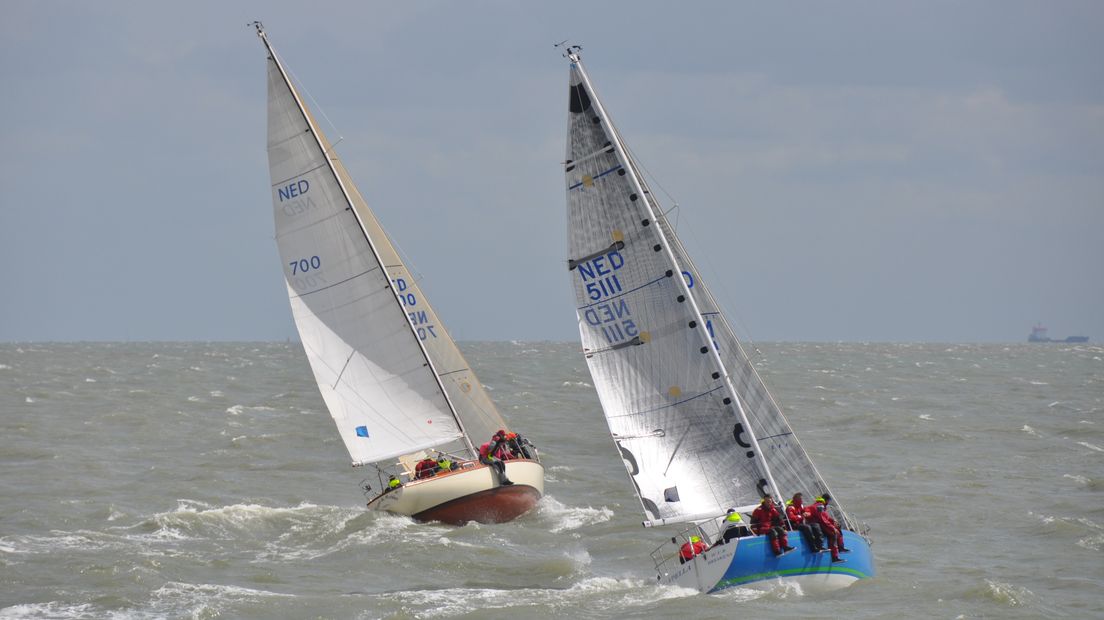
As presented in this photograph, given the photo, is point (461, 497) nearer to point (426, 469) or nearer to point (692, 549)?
point (426, 469)

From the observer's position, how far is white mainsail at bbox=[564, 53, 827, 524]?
19.8 meters

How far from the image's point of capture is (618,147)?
19.6 m

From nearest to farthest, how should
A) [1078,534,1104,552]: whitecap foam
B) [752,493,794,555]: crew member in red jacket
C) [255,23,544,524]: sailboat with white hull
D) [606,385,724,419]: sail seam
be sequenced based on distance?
[752,493,794,555]: crew member in red jacket
[606,385,724,419]: sail seam
[1078,534,1104,552]: whitecap foam
[255,23,544,524]: sailboat with white hull

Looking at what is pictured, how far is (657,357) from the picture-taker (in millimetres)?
20156

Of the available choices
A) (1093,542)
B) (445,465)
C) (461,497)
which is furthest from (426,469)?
(1093,542)

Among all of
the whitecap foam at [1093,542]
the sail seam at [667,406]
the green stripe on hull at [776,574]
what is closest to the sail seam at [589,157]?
the sail seam at [667,406]

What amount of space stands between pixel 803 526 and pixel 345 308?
1336 cm

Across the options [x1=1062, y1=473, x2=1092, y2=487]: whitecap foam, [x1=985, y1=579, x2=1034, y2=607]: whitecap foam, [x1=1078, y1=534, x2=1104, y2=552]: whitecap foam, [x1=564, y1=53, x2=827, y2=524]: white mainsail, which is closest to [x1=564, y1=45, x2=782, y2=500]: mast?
[x1=564, y1=53, x2=827, y2=524]: white mainsail

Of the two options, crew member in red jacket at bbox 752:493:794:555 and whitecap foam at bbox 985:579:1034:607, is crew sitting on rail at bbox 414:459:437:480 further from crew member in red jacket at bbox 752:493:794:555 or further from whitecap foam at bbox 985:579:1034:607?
whitecap foam at bbox 985:579:1034:607

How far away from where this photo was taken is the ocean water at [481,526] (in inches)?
825

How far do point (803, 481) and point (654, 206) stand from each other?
464cm

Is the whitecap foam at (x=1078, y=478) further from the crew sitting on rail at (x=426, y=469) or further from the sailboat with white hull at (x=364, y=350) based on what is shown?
the crew sitting on rail at (x=426, y=469)

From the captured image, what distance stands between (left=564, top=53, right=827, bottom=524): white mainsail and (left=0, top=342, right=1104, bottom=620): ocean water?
1.67 m

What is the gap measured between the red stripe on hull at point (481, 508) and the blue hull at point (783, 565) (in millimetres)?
9129
